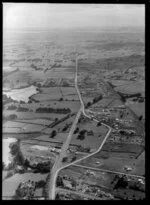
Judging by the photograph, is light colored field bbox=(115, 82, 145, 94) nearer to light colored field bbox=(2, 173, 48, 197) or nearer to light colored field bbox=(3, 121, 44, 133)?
light colored field bbox=(3, 121, 44, 133)

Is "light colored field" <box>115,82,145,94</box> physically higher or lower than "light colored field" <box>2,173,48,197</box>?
higher

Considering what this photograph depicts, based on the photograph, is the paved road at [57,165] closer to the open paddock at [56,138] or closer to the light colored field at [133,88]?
the open paddock at [56,138]

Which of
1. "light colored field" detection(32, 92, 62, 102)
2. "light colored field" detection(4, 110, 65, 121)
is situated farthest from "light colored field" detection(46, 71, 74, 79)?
"light colored field" detection(4, 110, 65, 121)

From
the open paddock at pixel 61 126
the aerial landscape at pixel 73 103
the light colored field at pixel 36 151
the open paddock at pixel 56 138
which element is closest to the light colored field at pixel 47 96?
the aerial landscape at pixel 73 103

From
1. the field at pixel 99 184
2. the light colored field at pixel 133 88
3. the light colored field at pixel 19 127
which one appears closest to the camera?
the field at pixel 99 184

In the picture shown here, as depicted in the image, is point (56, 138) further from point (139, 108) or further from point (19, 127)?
point (139, 108)

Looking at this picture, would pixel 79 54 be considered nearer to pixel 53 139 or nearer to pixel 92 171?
pixel 53 139

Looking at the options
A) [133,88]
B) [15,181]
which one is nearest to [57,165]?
[15,181]
